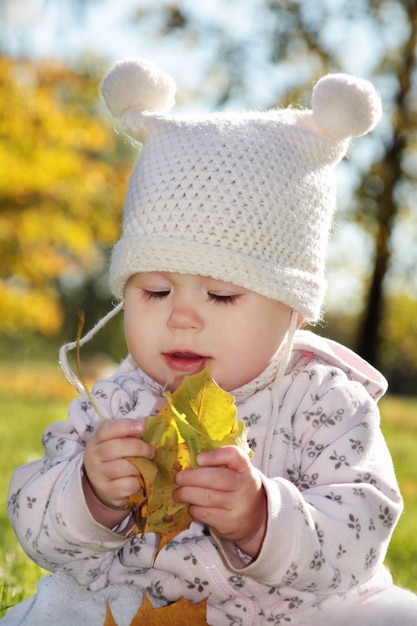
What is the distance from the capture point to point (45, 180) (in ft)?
47.5

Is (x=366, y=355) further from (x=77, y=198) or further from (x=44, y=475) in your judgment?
(x=44, y=475)

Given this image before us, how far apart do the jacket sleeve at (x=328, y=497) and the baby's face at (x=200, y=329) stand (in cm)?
21

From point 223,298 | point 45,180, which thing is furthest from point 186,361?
point 45,180

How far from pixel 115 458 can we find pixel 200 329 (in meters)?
0.48

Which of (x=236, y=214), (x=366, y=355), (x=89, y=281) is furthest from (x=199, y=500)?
(x=89, y=281)

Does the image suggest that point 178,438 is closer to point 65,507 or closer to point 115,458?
point 115,458

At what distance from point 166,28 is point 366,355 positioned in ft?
20.8

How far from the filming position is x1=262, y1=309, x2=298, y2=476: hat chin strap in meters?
2.41

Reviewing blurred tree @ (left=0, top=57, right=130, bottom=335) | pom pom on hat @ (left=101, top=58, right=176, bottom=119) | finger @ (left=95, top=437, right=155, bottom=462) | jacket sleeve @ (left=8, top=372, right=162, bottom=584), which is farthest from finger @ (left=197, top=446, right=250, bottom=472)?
blurred tree @ (left=0, top=57, right=130, bottom=335)

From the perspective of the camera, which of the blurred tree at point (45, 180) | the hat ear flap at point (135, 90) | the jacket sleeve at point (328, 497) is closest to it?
the jacket sleeve at point (328, 497)

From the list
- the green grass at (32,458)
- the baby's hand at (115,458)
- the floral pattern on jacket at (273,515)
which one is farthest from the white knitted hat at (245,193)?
the green grass at (32,458)

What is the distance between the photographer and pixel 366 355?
47.6 ft

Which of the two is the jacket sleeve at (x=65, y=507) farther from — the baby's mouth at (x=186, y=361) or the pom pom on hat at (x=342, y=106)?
the pom pom on hat at (x=342, y=106)

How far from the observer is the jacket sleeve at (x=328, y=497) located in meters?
2.06
